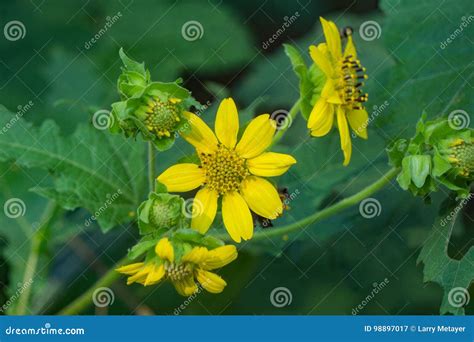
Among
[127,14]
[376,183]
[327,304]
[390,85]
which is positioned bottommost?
[327,304]

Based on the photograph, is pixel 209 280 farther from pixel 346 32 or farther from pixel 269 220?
pixel 346 32

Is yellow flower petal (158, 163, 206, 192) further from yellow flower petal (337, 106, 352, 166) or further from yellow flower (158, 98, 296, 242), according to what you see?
yellow flower petal (337, 106, 352, 166)

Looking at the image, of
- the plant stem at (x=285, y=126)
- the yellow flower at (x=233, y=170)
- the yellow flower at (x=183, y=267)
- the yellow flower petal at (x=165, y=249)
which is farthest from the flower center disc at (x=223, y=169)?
the yellow flower petal at (x=165, y=249)

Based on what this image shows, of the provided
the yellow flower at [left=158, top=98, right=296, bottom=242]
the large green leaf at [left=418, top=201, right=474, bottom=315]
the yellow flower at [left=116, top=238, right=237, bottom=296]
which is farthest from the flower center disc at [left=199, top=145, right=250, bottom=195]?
the large green leaf at [left=418, top=201, right=474, bottom=315]

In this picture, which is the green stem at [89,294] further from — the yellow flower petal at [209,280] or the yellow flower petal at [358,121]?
the yellow flower petal at [358,121]
